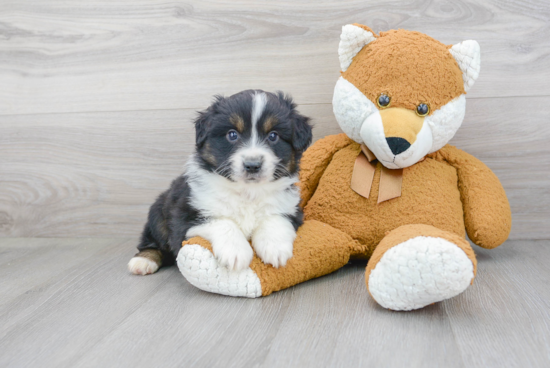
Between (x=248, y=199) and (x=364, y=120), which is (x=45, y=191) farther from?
(x=364, y=120)

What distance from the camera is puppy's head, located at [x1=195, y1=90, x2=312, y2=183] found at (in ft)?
5.64

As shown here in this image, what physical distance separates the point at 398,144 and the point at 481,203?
1.80 feet

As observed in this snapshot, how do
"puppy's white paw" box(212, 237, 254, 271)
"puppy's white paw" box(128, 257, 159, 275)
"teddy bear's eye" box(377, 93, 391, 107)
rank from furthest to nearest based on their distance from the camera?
"puppy's white paw" box(128, 257, 159, 275), "teddy bear's eye" box(377, 93, 391, 107), "puppy's white paw" box(212, 237, 254, 271)

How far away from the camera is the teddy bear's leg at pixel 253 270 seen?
5.51ft

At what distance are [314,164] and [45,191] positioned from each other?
70.1 inches

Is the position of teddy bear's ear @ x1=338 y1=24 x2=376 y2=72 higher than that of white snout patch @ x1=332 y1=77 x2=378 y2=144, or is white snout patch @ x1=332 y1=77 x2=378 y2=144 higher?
teddy bear's ear @ x1=338 y1=24 x2=376 y2=72

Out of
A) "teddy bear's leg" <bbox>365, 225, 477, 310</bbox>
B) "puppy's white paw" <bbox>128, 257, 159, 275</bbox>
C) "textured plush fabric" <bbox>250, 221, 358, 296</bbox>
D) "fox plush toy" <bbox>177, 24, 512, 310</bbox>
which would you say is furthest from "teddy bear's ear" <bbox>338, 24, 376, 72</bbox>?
"puppy's white paw" <bbox>128, 257, 159, 275</bbox>

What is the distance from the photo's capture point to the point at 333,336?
1383mm

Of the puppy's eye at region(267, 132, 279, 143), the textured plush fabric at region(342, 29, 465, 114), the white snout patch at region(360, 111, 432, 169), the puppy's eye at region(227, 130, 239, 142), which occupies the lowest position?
the white snout patch at region(360, 111, 432, 169)

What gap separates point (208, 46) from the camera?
2561 mm

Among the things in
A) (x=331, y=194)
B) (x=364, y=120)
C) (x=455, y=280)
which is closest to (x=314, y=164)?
(x=331, y=194)

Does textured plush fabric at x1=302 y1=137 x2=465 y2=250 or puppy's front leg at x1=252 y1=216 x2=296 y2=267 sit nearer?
puppy's front leg at x1=252 y1=216 x2=296 y2=267

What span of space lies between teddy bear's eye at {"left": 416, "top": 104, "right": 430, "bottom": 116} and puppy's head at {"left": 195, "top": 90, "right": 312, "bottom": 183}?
50cm

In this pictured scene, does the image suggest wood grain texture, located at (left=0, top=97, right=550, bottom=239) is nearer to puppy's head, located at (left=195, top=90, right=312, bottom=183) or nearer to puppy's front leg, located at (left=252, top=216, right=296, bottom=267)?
puppy's head, located at (left=195, top=90, right=312, bottom=183)
